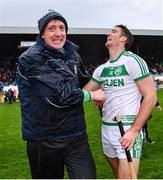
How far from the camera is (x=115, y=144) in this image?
15.6ft

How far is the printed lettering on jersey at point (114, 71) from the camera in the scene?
4.70 meters

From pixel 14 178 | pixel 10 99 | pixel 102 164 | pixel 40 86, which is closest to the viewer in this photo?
pixel 40 86

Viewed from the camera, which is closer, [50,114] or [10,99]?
[50,114]

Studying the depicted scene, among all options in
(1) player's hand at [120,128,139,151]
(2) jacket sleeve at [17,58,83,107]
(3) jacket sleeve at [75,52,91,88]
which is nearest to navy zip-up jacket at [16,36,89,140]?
(2) jacket sleeve at [17,58,83,107]

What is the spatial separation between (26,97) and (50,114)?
0.86 ft

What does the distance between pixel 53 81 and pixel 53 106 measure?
0.21 m

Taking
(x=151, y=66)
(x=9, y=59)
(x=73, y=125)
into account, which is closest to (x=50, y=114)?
(x=73, y=125)

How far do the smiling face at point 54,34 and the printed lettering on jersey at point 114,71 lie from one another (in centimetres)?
93

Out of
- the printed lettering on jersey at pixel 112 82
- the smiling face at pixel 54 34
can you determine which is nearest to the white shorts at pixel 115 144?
the printed lettering on jersey at pixel 112 82

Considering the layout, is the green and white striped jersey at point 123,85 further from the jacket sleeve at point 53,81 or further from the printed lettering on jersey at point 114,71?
the jacket sleeve at point 53,81

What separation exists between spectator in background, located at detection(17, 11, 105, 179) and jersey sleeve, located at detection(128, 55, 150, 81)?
2.03 feet

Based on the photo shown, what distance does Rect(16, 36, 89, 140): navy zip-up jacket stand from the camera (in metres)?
3.83

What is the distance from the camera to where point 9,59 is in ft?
157

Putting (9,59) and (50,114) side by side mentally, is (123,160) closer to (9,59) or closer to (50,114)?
(50,114)
